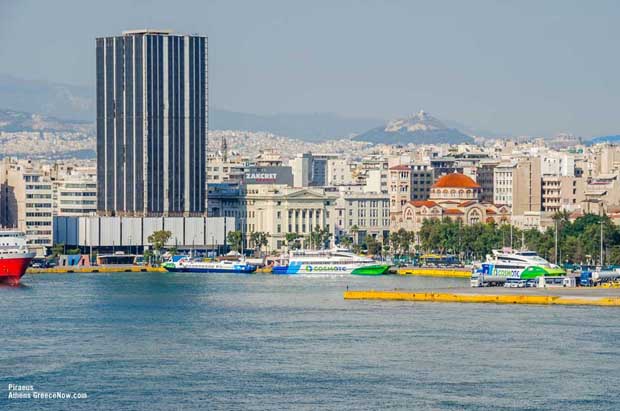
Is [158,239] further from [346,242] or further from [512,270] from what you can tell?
[512,270]

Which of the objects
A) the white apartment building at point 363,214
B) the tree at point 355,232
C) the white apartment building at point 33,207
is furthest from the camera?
the white apartment building at point 363,214

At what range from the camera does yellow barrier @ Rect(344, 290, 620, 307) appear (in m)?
67.9

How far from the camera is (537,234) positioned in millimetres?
104188

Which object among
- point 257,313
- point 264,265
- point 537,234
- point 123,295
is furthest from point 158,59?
point 257,313

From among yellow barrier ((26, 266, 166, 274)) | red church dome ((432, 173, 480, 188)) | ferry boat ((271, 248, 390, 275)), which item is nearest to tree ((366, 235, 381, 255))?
red church dome ((432, 173, 480, 188))

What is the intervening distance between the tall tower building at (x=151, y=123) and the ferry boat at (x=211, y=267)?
15.1 metres

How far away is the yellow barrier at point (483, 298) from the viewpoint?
223 ft

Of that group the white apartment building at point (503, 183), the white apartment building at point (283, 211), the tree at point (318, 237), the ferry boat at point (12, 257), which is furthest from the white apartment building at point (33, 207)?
the white apartment building at point (503, 183)

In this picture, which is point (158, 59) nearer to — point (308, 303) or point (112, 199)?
point (112, 199)

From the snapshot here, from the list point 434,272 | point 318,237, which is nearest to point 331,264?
point 434,272

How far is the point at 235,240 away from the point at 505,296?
48.7 meters

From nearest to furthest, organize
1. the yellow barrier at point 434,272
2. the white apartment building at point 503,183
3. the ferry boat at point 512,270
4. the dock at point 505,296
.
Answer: the dock at point 505,296, the ferry boat at point 512,270, the yellow barrier at point 434,272, the white apartment building at point 503,183

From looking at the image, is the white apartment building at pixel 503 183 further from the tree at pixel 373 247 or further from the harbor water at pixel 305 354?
the harbor water at pixel 305 354

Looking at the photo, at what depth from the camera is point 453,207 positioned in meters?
125
